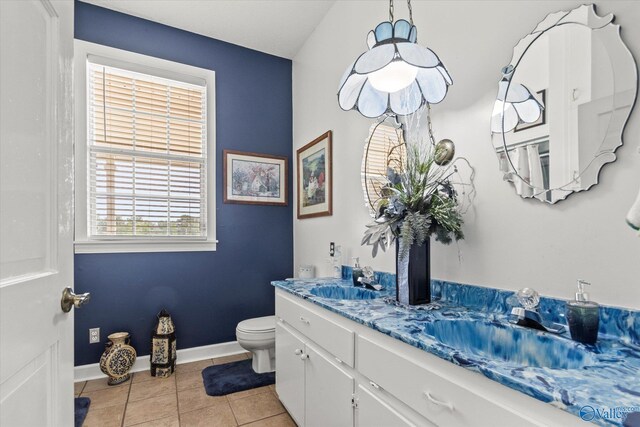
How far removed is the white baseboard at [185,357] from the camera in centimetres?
261

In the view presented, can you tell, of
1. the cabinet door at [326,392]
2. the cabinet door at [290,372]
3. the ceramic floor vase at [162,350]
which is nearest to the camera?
the cabinet door at [326,392]

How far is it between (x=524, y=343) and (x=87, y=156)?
3200 mm

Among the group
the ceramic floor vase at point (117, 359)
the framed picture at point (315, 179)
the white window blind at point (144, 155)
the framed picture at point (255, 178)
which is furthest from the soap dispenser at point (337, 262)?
the ceramic floor vase at point (117, 359)

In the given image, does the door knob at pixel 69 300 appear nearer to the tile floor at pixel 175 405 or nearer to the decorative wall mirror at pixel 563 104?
the tile floor at pixel 175 405

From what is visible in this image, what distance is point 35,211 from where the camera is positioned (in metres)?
0.82

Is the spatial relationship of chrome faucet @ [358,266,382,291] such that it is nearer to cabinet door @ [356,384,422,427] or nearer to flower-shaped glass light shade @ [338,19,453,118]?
cabinet door @ [356,384,422,427]

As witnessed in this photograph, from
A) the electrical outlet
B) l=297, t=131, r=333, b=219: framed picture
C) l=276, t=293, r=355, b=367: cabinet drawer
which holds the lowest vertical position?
the electrical outlet

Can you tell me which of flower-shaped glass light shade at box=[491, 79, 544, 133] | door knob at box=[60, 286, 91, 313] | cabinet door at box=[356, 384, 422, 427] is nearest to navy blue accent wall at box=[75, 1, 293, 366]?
door knob at box=[60, 286, 91, 313]

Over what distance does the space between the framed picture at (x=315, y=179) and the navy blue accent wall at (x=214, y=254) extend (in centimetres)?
35

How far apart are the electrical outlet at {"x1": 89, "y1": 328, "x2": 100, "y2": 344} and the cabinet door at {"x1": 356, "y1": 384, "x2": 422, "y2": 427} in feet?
7.96

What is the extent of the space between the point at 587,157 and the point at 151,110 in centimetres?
317

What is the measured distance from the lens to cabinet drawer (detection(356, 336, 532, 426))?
79cm

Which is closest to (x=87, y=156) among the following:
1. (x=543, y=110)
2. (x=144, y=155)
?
(x=144, y=155)

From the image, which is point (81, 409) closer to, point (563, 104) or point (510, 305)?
point (510, 305)
